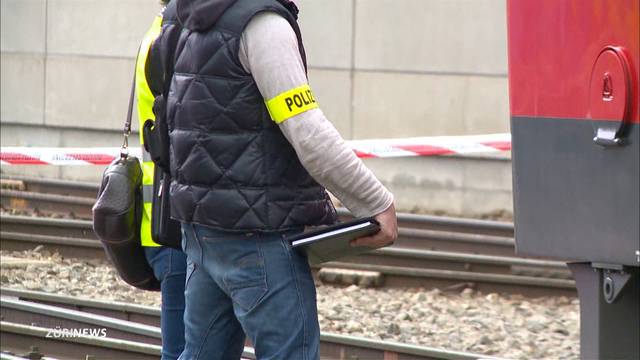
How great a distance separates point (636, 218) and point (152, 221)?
6.66 ft

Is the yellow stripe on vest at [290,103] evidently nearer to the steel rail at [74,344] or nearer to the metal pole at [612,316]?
the metal pole at [612,316]

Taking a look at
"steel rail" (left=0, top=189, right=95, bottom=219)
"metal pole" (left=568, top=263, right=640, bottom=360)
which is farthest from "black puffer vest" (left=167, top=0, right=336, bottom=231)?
"steel rail" (left=0, top=189, right=95, bottom=219)

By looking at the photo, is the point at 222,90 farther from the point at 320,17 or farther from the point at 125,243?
the point at 320,17

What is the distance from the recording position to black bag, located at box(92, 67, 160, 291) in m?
4.46

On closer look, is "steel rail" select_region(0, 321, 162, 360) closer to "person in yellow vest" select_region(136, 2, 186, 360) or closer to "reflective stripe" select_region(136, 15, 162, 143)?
"person in yellow vest" select_region(136, 2, 186, 360)

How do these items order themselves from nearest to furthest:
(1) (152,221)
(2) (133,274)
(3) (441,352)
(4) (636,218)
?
(4) (636,218)
(1) (152,221)
(2) (133,274)
(3) (441,352)

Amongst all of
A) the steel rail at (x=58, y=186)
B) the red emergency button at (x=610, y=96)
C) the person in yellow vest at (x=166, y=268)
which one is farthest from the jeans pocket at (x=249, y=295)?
the steel rail at (x=58, y=186)

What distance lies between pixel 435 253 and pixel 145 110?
18.4ft

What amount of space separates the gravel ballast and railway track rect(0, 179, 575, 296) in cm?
12

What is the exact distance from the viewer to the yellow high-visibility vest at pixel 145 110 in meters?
4.38

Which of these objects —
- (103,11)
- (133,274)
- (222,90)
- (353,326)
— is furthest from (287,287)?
(103,11)

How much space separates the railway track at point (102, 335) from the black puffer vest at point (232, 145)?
2.56 metres

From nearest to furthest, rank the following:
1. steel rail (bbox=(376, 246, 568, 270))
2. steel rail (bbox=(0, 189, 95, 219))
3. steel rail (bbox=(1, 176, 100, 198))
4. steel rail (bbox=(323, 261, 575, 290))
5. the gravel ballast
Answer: the gravel ballast
steel rail (bbox=(323, 261, 575, 290))
steel rail (bbox=(376, 246, 568, 270))
steel rail (bbox=(0, 189, 95, 219))
steel rail (bbox=(1, 176, 100, 198))

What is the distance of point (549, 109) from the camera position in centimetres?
307
